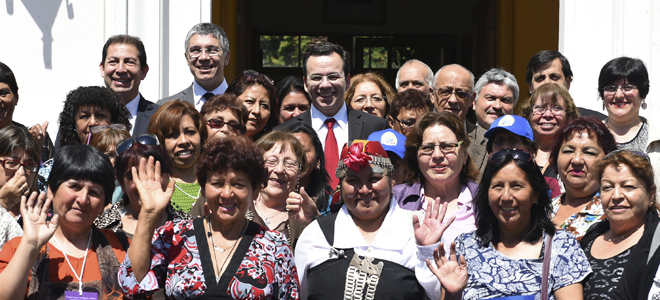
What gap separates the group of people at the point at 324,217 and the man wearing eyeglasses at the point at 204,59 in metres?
1.08

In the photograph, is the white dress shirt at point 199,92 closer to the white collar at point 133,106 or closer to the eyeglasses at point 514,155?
the white collar at point 133,106

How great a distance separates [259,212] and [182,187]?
531 millimetres

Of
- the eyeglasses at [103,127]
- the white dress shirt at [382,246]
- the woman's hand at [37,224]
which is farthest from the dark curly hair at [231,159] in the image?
the eyeglasses at [103,127]

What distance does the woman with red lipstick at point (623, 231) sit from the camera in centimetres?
357

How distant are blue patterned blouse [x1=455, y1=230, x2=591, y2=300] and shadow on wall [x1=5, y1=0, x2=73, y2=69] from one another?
4755mm

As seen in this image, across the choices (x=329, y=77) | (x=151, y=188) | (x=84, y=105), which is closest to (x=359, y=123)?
(x=329, y=77)

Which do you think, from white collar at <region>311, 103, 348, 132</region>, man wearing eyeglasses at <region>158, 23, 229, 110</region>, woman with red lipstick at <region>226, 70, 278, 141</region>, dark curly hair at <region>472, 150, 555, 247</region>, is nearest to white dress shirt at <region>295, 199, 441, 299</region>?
dark curly hair at <region>472, 150, 555, 247</region>

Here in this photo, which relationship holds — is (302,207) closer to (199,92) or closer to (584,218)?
(584,218)

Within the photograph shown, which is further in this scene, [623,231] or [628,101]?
[628,101]

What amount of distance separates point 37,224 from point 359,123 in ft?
9.67

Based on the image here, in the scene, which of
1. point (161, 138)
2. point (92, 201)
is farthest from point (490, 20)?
point (92, 201)

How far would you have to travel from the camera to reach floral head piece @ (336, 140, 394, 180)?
389 centimetres

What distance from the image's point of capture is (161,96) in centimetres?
683

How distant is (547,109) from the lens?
17.5 ft
